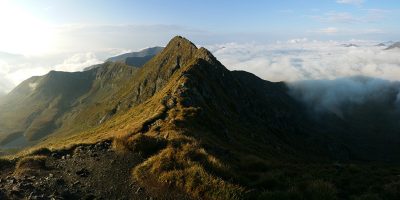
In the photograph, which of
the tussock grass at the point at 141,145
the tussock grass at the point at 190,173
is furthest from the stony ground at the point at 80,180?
the tussock grass at the point at 190,173

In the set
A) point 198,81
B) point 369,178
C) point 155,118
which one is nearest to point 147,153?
point 369,178

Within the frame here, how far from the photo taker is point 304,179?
2055cm

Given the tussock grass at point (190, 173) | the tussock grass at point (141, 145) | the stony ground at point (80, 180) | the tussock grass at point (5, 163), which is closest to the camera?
the tussock grass at point (190, 173)

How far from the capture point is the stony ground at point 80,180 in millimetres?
18047

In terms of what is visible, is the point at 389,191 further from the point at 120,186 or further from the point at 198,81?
the point at 198,81

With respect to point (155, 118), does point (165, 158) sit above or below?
above

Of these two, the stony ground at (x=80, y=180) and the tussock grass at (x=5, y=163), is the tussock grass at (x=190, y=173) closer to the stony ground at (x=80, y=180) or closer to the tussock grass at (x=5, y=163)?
the stony ground at (x=80, y=180)

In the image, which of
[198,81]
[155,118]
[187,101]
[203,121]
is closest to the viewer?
[155,118]

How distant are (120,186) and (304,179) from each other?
10.5m

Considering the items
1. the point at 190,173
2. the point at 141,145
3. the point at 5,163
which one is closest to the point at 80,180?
the point at 141,145

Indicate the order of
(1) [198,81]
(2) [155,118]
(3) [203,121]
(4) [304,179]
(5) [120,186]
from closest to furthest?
(5) [120,186], (4) [304,179], (2) [155,118], (3) [203,121], (1) [198,81]

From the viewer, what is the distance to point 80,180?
2033 cm

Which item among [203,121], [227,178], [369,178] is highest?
[227,178]

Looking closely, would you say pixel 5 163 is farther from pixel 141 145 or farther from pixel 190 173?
→ pixel 190 173
